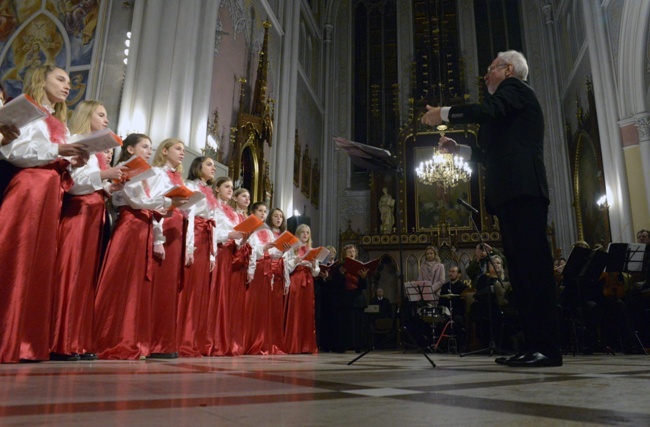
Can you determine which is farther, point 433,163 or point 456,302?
point 433,163

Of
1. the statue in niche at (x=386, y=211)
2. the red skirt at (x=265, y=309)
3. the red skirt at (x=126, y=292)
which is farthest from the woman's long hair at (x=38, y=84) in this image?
the statue in niche at (x=386, y=211)

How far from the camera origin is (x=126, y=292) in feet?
12.0

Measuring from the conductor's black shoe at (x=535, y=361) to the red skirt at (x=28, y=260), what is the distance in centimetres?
265

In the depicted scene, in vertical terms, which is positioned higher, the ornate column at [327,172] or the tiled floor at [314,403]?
the ornate column at [327,172]

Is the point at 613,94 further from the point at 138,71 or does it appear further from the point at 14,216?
the point at 14,216

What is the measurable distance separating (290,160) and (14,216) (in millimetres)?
8836

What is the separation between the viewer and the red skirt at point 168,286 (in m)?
3.89

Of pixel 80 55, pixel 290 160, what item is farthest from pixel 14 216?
pixel 290 160

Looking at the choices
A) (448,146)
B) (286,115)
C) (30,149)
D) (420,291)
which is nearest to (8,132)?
(30,149)

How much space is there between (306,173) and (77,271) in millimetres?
10882

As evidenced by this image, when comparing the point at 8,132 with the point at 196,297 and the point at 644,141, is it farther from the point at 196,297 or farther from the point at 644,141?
the point at 644,141

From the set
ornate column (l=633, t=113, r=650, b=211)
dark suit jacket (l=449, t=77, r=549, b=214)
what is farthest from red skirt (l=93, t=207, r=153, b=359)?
ornate column (l=633, t=113, r=650, b=211)

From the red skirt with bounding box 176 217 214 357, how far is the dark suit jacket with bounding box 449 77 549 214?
2547 millimetres

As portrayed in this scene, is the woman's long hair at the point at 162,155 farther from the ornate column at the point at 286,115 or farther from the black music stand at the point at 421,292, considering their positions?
the ornate column at the point at 286,115
